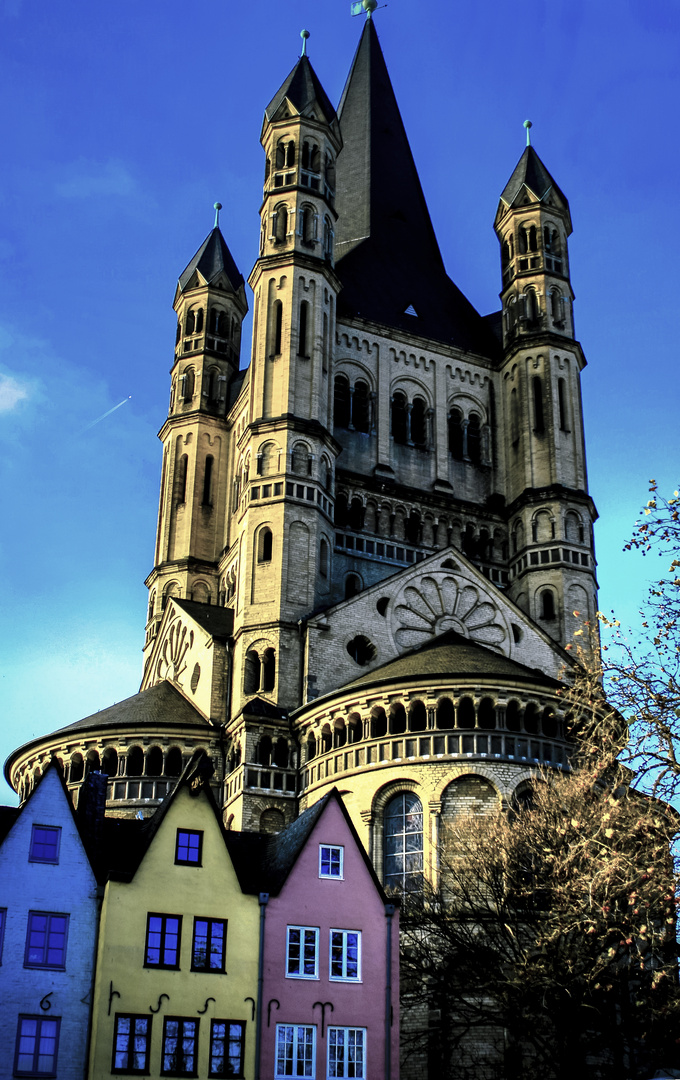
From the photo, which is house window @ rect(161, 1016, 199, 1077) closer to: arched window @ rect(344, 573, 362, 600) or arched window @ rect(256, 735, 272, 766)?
arched window @ rect(256, 735, 272, 766)

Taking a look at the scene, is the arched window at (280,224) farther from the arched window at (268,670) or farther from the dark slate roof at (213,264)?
the arched window at (268,670)

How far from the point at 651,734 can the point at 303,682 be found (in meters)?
28.2

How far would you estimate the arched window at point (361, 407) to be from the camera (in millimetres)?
60938

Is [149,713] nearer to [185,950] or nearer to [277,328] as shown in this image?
[277,328]

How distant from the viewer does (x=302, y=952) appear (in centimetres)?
2983

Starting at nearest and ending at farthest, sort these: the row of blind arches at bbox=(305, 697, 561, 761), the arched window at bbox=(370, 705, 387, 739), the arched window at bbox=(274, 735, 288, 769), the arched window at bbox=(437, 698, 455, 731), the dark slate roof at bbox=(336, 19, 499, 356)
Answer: the row of blind arches at bbox=(305, 697, 561, 761)
the arched window at bbox=(437, 698, 455, 731)
the arched window at bbox=(370, 705, 387, 739)
the arched window at bbox=(274, 735, 288, 769)
the dark slate roof at bbox=(336, 19, 499, 356)

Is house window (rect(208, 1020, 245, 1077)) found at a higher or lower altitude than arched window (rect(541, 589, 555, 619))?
lower

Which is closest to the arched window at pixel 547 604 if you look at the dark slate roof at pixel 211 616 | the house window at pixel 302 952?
the dark slate roof at pixel 211 616

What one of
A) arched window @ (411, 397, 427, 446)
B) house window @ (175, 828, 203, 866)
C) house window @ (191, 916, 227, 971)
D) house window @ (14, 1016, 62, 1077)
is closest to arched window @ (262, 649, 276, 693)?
arched window @ (411, 397, 427, 446)

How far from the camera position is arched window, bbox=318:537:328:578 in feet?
172

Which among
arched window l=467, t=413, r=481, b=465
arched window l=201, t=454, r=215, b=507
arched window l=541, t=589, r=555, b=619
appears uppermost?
arched window l=467, t=413, r=481, b=465

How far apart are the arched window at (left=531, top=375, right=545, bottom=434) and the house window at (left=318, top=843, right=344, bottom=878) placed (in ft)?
109

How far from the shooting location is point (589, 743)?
21500mm

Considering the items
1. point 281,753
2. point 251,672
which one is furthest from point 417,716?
point 251,672
